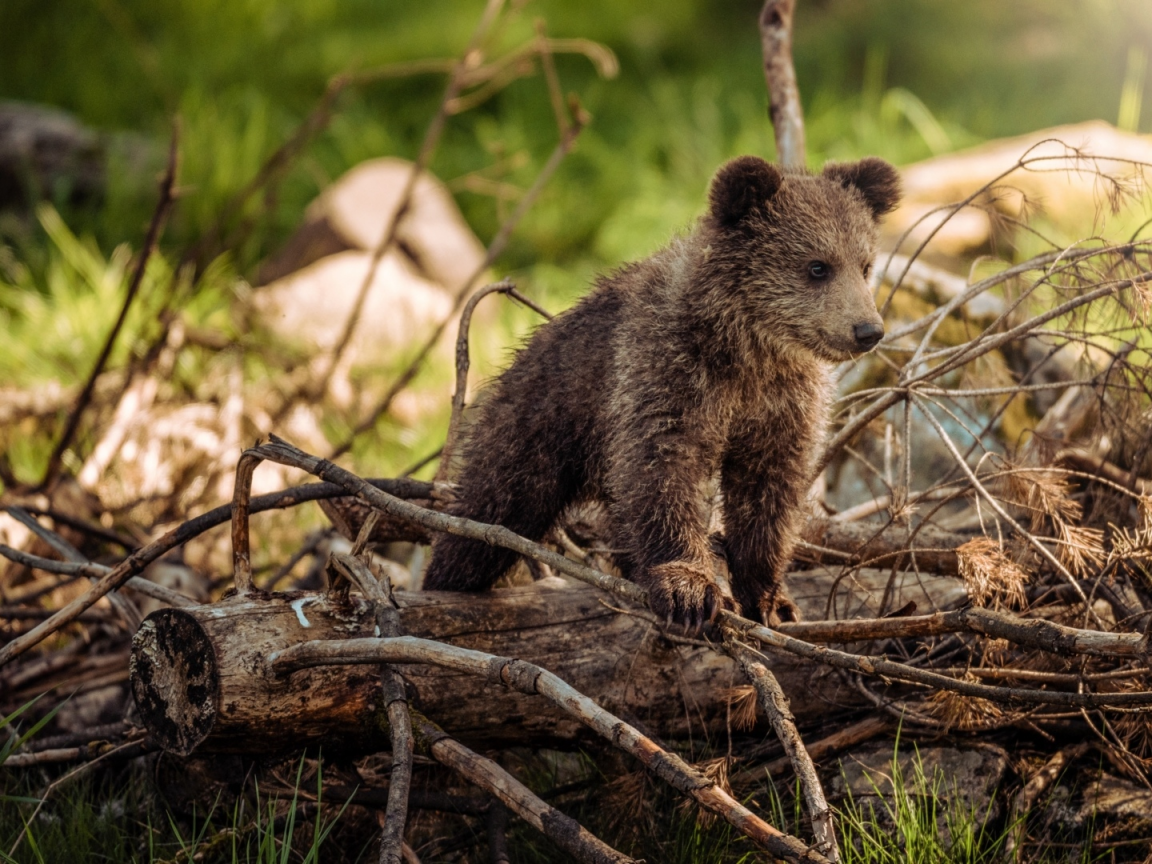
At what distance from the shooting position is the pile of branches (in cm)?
232

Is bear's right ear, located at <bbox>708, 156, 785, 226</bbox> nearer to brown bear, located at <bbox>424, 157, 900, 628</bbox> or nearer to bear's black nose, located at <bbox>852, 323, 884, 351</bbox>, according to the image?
brown bear, located at <bbox>424, 157, 900, 628</bbox>

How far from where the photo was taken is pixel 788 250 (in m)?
3.04

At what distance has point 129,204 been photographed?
8828mm

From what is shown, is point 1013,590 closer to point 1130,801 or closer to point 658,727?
point 1130,801

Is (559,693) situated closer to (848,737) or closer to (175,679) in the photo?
(175,679)

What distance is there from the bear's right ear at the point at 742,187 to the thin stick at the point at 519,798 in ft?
4.94

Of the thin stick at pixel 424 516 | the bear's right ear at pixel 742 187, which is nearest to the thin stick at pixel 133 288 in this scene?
the thin stick at pixel 424 516

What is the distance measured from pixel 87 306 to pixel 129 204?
2.12 metres

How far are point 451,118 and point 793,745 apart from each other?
30.9ft

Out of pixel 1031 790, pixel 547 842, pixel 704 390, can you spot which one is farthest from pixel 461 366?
pixel 1031 790

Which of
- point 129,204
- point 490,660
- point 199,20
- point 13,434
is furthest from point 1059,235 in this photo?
point 199,20

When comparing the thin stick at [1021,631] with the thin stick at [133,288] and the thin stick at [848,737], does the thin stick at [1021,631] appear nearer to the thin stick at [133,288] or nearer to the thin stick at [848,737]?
the thin stick at [848,737]

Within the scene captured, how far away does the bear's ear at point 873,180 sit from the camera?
3207 millimetres

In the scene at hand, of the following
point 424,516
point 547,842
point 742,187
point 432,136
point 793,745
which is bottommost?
point 547,842
